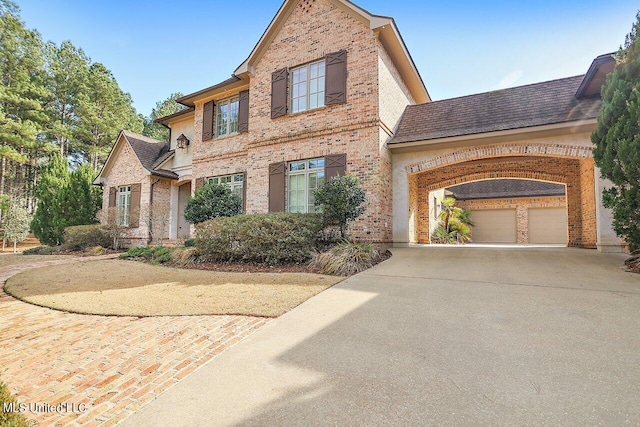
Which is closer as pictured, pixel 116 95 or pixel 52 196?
pixel 52 196

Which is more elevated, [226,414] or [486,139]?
[486,139]

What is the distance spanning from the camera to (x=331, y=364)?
2.64 meters

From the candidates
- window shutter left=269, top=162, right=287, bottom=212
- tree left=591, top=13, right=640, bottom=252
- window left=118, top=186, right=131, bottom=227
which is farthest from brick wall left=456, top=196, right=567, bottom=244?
window left=118, top=186, right=131, bottom=227

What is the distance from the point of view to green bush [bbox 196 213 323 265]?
7.32m

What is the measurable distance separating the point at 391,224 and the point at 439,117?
3764mm

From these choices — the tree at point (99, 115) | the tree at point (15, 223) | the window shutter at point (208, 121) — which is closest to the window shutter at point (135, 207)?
the window shutter at point (208, 121)

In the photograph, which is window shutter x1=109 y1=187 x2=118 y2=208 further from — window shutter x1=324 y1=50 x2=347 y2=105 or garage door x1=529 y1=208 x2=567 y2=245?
garage door x1=529 y1=208 x2=567 y2=245

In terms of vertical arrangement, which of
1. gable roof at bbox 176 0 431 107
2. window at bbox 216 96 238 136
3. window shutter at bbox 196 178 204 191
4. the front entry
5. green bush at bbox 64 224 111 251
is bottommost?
green bush at bbox 64 224 111 251

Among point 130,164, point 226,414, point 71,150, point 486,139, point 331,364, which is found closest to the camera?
point 226,414

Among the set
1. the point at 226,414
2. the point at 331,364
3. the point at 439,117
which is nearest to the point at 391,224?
the point at 439,117

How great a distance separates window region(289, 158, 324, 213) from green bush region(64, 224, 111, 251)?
352 inches

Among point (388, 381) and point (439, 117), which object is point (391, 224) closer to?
point (439, 117)

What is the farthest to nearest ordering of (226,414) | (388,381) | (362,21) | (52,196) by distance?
(52,196) → (362,21) → (388,381) → (226,414)

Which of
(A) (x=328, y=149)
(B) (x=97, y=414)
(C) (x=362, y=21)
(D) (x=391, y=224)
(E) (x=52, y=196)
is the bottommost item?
(B) (x=97, y=414)
